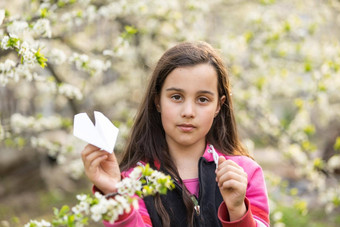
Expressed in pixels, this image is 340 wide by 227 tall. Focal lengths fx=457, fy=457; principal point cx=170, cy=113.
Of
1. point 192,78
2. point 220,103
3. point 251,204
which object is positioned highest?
point 192,78

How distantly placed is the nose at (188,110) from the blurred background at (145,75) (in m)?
0.66

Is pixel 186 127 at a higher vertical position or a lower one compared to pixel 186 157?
higher

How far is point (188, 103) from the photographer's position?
186 cm

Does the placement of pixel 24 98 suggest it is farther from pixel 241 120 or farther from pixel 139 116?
pixel 139 116

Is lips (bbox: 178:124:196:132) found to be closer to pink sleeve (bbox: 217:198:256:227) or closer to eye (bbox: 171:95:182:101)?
eye (bbox: 171:95:182:101)

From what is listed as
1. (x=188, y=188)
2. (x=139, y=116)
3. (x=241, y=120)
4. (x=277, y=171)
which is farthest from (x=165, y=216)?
(x=277, y=171)

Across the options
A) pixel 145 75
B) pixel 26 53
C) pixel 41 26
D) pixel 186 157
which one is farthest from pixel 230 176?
pixel 145 75

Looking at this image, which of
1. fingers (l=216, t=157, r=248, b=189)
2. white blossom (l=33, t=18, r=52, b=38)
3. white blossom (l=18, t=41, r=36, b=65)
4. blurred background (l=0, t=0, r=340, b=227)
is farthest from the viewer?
blurred background (l=0, t=0, r=340, b=227)

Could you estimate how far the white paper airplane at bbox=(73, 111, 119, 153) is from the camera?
1367 mm

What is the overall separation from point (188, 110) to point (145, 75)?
11.8ft

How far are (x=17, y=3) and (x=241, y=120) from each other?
3.53m

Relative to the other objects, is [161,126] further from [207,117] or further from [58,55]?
[58,55]

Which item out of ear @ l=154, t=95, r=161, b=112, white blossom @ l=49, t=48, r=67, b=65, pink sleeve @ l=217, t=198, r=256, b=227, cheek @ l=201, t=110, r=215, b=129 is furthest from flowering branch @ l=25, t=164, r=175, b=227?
white blossom @ l=49, t=48, r=67, b=65

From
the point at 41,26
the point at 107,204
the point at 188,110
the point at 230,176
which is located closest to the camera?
the point at 107,204
